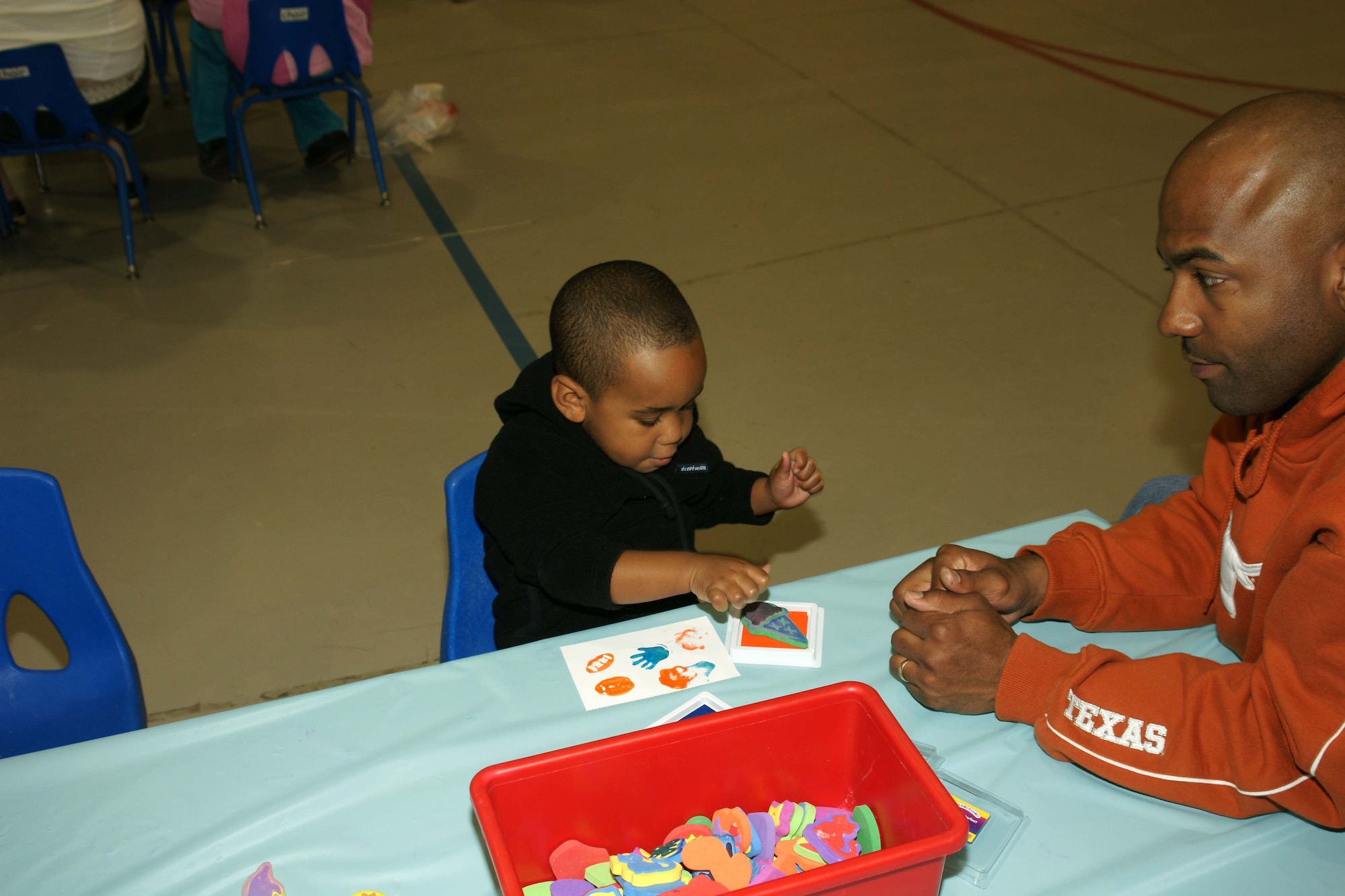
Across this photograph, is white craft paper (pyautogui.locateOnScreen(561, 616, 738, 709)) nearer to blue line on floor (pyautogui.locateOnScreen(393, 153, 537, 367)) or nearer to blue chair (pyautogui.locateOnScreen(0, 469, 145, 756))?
blue chair (pyautogui.locateOnScreen(0, 469, 145, 756))

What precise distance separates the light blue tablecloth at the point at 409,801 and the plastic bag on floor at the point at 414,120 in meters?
4.18

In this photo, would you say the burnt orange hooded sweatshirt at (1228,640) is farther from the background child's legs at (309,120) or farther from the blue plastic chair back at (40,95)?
the background child's legs at (309,120)

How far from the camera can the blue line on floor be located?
3574 millimetres

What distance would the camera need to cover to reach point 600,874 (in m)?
1.03

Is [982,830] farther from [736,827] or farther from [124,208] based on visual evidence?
[124,208]

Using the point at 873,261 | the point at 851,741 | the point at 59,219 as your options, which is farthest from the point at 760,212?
the point at 851,741

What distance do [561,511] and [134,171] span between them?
344 centimetres

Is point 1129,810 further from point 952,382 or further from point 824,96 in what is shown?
point 824,96

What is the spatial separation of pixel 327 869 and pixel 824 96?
200 inches

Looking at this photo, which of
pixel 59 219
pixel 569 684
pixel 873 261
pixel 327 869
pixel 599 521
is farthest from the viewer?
pixel 59 219

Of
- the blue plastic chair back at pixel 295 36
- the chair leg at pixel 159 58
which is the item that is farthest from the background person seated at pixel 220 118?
the chair leg at pixel 159 58

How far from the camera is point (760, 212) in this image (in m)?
4.39

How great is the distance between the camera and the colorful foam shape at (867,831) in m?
1.05

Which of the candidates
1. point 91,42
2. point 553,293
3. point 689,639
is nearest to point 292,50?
point 91,42
